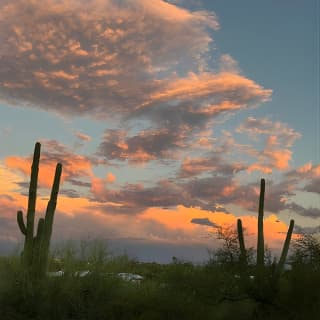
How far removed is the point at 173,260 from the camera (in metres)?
23.5

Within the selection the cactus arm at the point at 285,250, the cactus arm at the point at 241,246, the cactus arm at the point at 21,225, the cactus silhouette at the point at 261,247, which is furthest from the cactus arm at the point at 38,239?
the cactus arm at the point at 241,246

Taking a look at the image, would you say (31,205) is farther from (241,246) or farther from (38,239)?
(241,246)

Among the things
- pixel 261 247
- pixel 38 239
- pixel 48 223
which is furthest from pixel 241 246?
pixel 38 239

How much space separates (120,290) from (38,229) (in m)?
3.11

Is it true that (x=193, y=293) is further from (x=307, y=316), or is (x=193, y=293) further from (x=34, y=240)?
(x=34, y=240)

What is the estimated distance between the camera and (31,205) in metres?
16.0

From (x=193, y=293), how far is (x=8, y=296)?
4.41 m

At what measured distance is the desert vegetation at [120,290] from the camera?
1295cm

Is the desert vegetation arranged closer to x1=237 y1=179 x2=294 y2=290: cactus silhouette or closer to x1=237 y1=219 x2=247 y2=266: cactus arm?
x1=237 y1=179 x2=294 y2=290: cactus silhouette

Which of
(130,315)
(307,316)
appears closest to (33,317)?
(130,315)

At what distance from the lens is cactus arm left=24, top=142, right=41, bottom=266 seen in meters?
15.4

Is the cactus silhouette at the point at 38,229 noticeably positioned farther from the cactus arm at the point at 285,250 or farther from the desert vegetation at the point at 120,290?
the cactus arm at the point at 285,250

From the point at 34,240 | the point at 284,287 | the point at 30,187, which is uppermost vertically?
the point at 30,187

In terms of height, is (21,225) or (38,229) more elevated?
(21,225)
